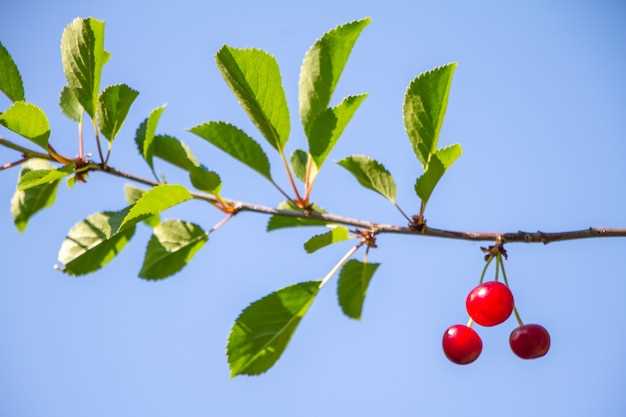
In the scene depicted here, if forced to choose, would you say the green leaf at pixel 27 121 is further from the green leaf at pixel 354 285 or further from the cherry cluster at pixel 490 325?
the cherry cluster at pixel 490 325

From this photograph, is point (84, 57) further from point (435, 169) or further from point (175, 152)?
point (435, 169)

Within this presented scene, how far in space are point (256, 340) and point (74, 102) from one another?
4.07 ft

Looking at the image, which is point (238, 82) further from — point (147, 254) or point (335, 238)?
point (147, 254)

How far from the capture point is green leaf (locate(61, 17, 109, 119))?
199 centimetres

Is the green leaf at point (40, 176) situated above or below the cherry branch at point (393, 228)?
below

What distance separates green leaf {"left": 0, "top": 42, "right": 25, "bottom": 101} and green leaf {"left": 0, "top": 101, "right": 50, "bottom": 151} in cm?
22

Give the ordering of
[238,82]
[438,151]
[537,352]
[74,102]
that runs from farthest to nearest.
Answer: [74,102]
[537,352]
[238,82]
[438,151]

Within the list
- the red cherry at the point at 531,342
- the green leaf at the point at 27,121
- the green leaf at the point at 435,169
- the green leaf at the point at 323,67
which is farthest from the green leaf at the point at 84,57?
the red cherry at the point at 531,342

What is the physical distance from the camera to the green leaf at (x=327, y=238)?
7.02 ft

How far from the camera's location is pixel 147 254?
243cm

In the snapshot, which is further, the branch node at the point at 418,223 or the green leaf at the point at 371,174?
the green leaf at the point at 371,174

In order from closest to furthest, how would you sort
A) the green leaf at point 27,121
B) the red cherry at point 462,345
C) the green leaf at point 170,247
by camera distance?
the green leaf at point 27,121 < the red cherry at point 462,345 < the green leaf at point 170,247

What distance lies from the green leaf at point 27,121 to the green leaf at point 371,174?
98 centimetres

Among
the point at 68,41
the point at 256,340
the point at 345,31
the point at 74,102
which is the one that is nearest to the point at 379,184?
the point at 345,31
